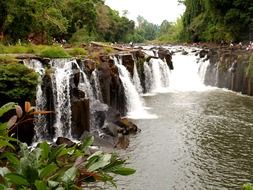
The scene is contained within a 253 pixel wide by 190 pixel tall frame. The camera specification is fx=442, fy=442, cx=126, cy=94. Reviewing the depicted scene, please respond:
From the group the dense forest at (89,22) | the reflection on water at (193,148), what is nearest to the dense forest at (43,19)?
the dense forest at (89,22)

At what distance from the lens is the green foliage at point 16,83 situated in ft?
47.9

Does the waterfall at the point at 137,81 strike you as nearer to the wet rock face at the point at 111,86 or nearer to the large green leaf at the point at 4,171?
the wet rock face at the point at 111,86

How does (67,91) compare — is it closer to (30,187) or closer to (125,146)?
(125,146)

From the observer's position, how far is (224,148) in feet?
50.7

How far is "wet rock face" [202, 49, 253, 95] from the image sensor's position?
2936 cm

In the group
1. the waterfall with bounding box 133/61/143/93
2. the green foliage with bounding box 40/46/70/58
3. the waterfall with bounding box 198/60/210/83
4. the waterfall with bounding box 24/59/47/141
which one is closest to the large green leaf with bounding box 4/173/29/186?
the waterfall with bounding box 24/59/47/141

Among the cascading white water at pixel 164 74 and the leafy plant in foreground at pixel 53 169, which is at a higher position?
the leafy plant in foreground at pixel 53 169

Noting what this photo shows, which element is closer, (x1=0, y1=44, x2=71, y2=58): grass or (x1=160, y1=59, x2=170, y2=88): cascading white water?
(x1=0, y1=44, x2=71, y2=58): grass

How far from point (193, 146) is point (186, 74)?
2115cm

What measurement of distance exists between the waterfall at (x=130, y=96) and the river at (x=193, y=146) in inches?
27.1

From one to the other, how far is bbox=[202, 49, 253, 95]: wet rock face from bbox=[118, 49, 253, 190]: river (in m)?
2.85

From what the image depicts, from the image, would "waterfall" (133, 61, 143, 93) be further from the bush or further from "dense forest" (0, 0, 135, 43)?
the bush

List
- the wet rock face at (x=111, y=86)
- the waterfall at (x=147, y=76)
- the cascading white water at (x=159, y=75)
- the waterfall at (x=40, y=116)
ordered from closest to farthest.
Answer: the waterfall at (x=40, y=116), the wet rock face at (x=111, y=86), the waterfall at (x=147, y=76), the cascading white water at (x=159, y=75)

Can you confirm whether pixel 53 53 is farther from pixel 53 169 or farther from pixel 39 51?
pixel 53 169
